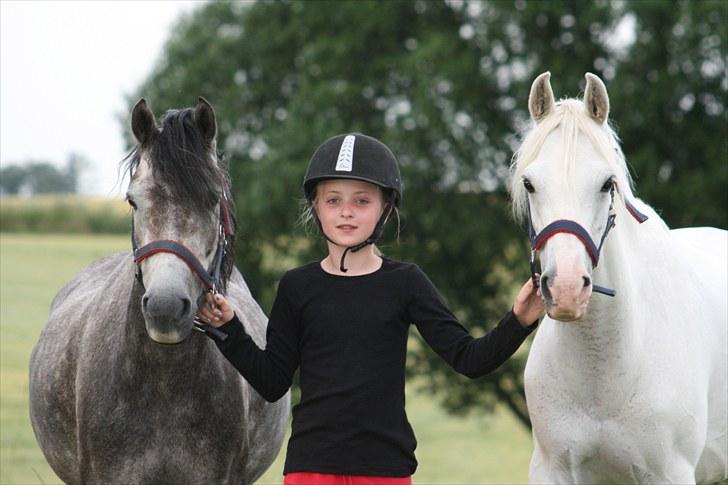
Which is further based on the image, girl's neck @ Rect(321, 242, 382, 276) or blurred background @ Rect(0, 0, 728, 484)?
blurred background @ Rect(0, 0, 728, 484)

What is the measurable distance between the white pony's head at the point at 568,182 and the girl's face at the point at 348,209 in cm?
61

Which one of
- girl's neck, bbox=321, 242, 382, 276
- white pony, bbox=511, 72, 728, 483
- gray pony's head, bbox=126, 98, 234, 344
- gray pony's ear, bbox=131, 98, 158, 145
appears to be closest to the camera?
gray pony's head, bbox=126, 98, 234, 344

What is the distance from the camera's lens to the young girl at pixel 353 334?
328 centimetres

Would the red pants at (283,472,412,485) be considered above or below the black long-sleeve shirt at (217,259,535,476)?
below

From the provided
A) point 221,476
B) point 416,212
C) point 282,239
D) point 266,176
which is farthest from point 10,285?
point 221,476

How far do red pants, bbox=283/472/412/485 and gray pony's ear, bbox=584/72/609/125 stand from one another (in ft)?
5.22

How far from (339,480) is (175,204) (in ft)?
3.86

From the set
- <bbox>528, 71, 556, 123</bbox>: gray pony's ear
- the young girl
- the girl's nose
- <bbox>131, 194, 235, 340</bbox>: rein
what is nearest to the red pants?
the young girl

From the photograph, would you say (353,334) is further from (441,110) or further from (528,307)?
(441,110)

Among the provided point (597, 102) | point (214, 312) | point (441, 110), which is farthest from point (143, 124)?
point (441, 110)

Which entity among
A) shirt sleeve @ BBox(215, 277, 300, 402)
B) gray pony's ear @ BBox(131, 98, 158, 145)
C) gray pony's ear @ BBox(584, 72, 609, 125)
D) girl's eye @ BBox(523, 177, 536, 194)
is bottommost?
shirt sleeve @ BBox(215, 277, 300, 402)

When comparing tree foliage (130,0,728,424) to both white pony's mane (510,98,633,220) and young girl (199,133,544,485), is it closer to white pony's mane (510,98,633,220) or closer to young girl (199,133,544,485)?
white pony's mane (510,98,633,220)

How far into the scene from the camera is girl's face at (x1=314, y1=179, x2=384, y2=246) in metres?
3.39

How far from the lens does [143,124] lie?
151 inches
